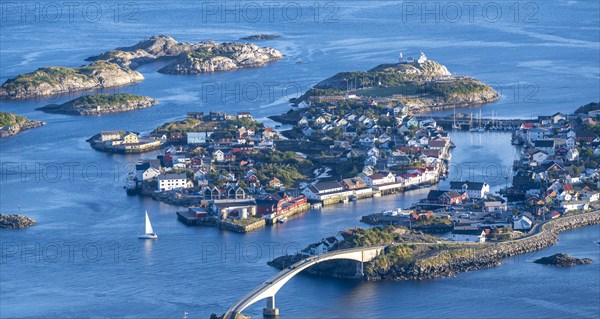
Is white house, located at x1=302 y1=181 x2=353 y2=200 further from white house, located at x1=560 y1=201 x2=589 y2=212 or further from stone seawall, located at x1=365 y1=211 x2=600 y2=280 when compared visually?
stone seawall, located at x1=365 y1=211 x2=600 y2=280

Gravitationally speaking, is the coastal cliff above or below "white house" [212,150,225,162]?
below

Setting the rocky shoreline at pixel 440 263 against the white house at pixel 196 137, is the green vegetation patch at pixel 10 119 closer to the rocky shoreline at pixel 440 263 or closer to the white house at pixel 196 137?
the white house at pixel 196 137

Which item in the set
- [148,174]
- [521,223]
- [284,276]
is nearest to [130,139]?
[148,174]

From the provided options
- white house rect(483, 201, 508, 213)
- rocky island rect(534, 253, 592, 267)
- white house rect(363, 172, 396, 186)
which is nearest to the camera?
rocky island rect(534, 253, 592, 267)

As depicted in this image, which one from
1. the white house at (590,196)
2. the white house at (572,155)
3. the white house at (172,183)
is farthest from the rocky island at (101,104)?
the white house at (590,196)

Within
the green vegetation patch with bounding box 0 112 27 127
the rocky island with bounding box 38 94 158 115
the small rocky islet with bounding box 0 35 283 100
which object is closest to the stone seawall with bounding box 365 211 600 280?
the green vegetation patch with bounding box 0 112 27 127

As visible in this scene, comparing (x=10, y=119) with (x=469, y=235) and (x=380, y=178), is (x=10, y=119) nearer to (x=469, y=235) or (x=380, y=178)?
(x=380, y=178)
